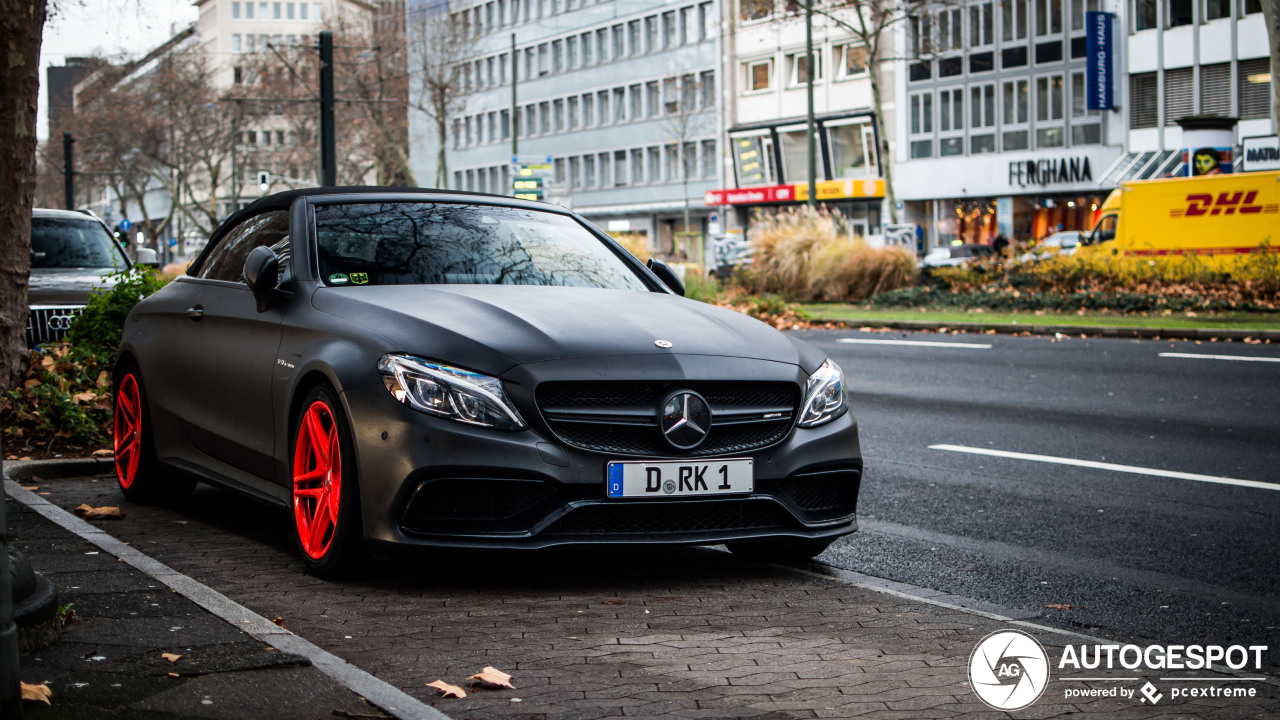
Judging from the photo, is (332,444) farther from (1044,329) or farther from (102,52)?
(102,52)

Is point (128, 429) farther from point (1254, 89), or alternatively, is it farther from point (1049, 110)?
point (1049, 110)

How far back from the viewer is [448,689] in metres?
3.91

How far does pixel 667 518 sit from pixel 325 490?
4.08ft

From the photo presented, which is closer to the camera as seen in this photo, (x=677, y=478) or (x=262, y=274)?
(x=677, y=478)

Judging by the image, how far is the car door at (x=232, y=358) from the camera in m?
5.84

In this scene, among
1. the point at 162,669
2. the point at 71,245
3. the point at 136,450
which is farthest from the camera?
the point at 71,245

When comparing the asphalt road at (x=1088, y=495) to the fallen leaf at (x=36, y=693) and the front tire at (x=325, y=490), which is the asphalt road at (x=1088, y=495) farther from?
the fallen leaf at (x=36, y=693)

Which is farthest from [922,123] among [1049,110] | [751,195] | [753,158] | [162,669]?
[162,669]

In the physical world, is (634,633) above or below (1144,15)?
below

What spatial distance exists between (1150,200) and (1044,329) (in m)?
9.74

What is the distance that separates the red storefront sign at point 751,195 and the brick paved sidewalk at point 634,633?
64.2 m

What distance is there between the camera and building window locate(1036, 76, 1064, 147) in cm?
5597

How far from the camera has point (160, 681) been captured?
370 cm

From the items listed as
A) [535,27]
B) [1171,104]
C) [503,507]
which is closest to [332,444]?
[503,507]
